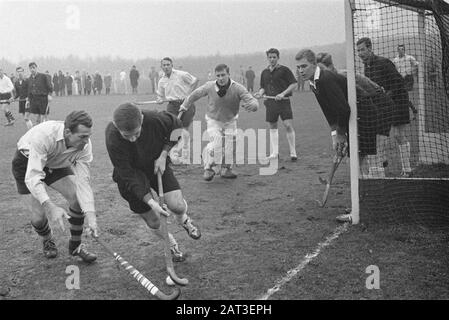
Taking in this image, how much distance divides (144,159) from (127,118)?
60 centimetres

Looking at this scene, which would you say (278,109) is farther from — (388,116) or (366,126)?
(366,126)

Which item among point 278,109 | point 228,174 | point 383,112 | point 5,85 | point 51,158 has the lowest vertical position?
point 228,174

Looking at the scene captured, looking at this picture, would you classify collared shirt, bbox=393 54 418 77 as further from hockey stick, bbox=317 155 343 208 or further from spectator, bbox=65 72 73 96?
spectator, bbox=65 72 73 96

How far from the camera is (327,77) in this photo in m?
5.40

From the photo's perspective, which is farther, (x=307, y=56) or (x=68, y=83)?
(x=68, y=83)

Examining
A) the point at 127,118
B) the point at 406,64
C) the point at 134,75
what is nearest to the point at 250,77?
the point at 134,75

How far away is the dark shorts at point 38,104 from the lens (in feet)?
44.8

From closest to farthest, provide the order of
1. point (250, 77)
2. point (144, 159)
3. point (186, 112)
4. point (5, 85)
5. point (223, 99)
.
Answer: point (144, 159) → point (223, 99) → point (186, 112) → point (5, 85) → point (250, 77)

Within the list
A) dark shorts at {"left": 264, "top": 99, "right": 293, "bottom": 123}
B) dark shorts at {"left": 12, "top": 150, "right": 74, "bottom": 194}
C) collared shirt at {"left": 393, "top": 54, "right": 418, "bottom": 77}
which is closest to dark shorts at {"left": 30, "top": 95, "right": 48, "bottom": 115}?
dark shorts at {"left": 264, "top": 99, "right": 293, "bottom": 123}

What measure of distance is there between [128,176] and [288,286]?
1.64 metres

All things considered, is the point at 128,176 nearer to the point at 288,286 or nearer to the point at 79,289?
the point at 79,289

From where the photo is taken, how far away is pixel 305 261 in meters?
4.38

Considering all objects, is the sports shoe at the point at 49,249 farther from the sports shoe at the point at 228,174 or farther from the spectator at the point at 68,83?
the spectator at the point at 68,83
